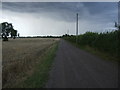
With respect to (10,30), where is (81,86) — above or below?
below

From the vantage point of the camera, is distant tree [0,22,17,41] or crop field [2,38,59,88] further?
distant tree [0,22,17,41]

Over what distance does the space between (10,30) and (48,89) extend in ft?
355

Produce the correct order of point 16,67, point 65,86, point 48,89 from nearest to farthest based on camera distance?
point 48,89 → point 65,86 → point 16,67

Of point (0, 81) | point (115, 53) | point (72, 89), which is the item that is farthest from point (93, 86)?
point (115, 53)

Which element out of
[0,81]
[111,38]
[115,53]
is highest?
[111,38]

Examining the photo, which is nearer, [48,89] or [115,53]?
[48,89]

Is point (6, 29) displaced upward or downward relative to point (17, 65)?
upward

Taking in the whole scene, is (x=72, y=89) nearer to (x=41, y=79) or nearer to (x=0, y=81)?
(x=41, y=79)

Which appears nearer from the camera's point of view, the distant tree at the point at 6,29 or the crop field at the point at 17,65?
the crop field at the point at 17,65

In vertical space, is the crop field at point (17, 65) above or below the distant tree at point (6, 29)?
below

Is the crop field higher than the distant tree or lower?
lower

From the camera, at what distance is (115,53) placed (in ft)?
51.1

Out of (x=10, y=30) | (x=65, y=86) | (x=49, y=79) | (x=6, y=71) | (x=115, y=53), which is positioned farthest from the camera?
(x=10, y=30)

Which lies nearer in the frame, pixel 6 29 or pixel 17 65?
pixel 17 65
